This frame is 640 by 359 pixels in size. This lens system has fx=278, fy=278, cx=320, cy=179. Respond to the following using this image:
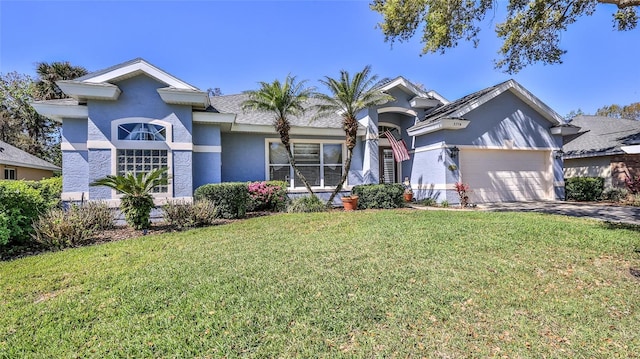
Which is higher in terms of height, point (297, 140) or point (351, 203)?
point (297, 140)

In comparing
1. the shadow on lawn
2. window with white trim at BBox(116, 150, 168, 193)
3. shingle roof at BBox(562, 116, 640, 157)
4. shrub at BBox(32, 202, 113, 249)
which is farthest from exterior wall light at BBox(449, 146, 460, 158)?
shrub at BBox(32, 202, 113, 249)

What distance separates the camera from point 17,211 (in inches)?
280

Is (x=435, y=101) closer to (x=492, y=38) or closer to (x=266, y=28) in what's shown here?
(x=492, y=38)

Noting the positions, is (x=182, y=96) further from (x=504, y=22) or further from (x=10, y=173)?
(x=10, y=173)

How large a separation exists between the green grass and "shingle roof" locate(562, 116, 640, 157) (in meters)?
13.2

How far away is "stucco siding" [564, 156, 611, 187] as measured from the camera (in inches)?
663

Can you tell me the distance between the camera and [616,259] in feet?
18.8

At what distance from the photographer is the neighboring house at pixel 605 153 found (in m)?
16.0

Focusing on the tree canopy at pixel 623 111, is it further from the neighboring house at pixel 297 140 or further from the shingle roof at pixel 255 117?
the shingle roof at pixel 255 117

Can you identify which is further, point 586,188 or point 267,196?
point 586,188

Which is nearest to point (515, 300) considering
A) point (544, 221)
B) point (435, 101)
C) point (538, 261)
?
point (538, 261)

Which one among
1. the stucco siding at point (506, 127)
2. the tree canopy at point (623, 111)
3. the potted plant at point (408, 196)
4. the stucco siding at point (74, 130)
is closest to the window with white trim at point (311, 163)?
the potted plant at point (408, 196)

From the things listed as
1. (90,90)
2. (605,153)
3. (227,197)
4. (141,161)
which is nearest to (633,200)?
(605,153)

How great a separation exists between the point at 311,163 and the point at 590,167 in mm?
18185
